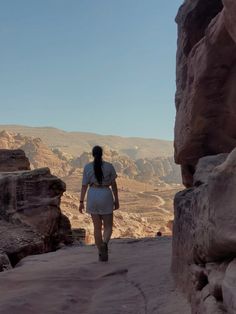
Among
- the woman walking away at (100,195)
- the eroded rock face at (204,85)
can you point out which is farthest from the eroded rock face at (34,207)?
the eroded rock face at (204,85)

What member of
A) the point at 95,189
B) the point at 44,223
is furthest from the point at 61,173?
the point at 95,189

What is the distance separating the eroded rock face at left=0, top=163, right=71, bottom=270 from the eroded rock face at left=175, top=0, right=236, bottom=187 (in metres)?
5.27

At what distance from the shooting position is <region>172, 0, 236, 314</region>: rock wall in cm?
297

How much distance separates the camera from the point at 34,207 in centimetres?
1216

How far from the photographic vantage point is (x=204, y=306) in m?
3.01

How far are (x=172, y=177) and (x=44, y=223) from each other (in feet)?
308

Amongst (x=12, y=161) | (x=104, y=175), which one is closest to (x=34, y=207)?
(x=12, y=161)

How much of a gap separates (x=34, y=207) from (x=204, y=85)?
7225 mm

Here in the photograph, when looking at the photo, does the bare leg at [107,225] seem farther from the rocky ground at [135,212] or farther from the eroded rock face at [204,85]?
the rocky ground at [135,212]

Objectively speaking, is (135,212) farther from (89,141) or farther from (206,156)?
(89,141)

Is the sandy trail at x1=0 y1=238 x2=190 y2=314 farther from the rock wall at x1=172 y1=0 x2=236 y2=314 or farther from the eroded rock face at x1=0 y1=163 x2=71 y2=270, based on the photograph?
the eroded rock face at x1=0 y1=163 x2=71 y2=270

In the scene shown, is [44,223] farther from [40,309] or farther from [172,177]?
[172,177]

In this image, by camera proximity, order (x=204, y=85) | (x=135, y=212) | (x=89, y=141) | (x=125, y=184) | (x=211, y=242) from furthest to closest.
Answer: (x=89, y=141) → (x=125, y=184) → (x=135, y=212) → (x=204, y=85) → (x=211, y=242)

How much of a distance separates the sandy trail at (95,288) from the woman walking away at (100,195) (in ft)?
1.39
